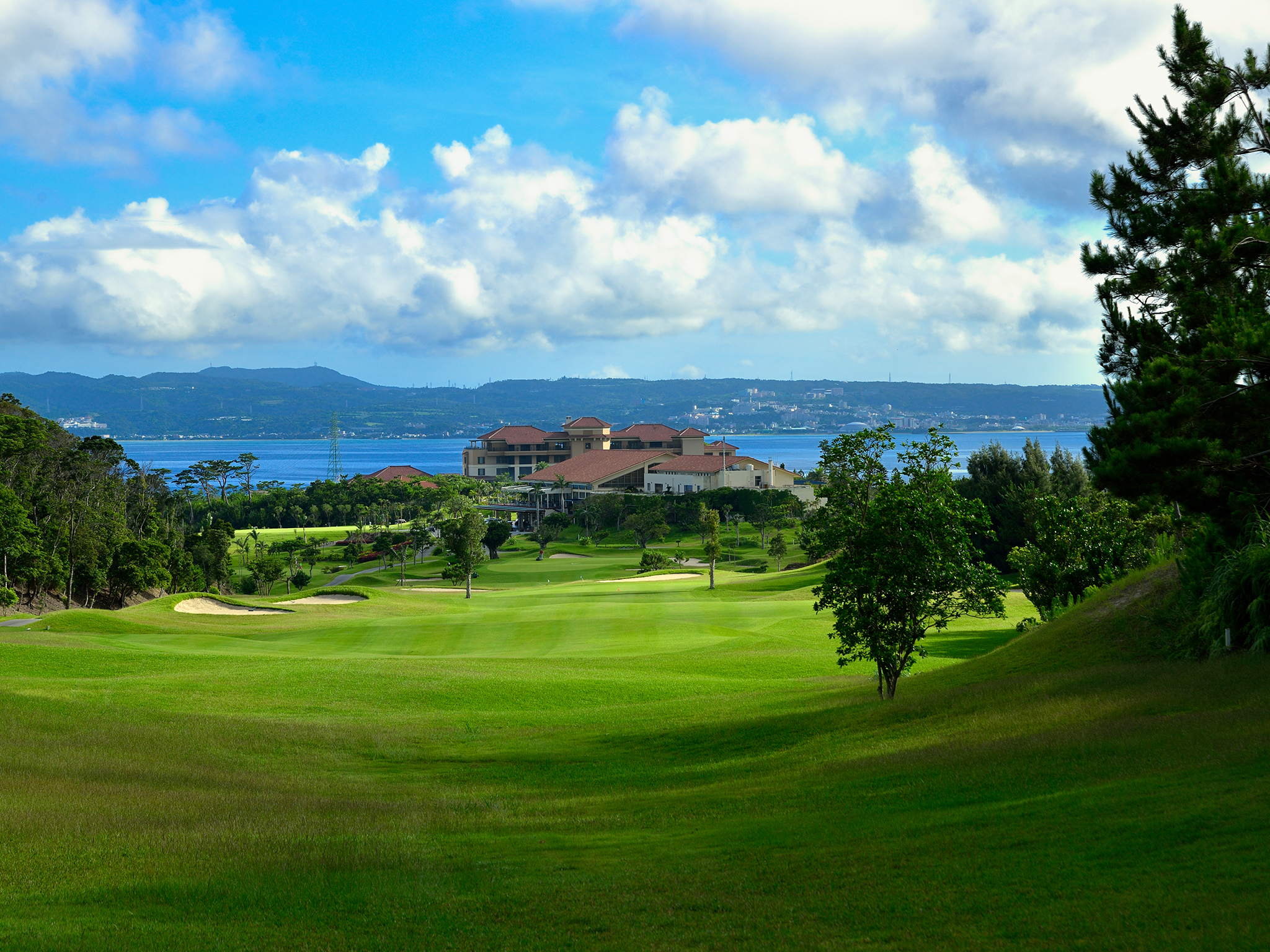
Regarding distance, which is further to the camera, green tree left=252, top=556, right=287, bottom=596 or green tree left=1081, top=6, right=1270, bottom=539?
green tree left=252, top=556, right=287, bottom=596

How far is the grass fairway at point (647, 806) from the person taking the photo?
24.3 ft

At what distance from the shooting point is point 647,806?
12898mm

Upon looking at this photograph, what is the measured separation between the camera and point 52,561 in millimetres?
55062

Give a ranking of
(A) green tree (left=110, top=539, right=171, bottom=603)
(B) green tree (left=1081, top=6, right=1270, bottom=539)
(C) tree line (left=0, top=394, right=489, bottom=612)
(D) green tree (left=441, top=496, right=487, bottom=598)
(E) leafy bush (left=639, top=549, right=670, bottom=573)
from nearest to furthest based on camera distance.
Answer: (B) green tree (left=1081, top=6, right=1270, bottom=539) < (C) tree line (left=0, top=394, right=489, bottom=612) < (D) green tree (left=441, top=496, right=487, bottom=598) < (A) green tree (left=110, top=539, right=171, bottom=603) < (E) leafy bush (left=639, top=549, right=670, bottom=573)

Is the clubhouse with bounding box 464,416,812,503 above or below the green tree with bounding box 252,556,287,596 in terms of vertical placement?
above

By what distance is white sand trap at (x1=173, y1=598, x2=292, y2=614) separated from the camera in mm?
43594

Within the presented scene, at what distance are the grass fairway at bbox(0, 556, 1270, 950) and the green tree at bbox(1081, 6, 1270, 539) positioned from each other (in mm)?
3096

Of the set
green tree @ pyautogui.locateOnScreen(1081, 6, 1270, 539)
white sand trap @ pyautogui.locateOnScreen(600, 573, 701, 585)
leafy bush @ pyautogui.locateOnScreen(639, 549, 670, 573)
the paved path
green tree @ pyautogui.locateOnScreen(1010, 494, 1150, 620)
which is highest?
green tree @ pyautogui.locateOnScreen(1081, 6, 1270, 539)

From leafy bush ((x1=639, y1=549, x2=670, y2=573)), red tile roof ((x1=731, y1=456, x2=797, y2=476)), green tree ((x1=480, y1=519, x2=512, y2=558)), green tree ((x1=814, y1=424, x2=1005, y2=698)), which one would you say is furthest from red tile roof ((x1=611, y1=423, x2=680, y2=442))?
green tree ((x1=814, y1=424, x2=1005, y2=698))

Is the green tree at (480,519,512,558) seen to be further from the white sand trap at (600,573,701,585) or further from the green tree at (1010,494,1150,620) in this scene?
the green tree at (1010,494,1150,620)

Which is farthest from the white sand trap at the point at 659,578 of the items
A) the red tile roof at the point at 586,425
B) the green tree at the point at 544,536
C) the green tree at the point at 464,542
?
the red tile roof at the point at 586,425

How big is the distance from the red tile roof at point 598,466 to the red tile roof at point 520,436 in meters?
31.4

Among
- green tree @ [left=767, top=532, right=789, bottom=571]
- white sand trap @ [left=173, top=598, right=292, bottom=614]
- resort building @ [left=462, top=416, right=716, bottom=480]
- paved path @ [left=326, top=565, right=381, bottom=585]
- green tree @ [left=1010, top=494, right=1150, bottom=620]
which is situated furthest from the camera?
resort building @ [left=462, top=416, right=716, bottom=480]

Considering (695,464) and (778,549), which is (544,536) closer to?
(778,549)
